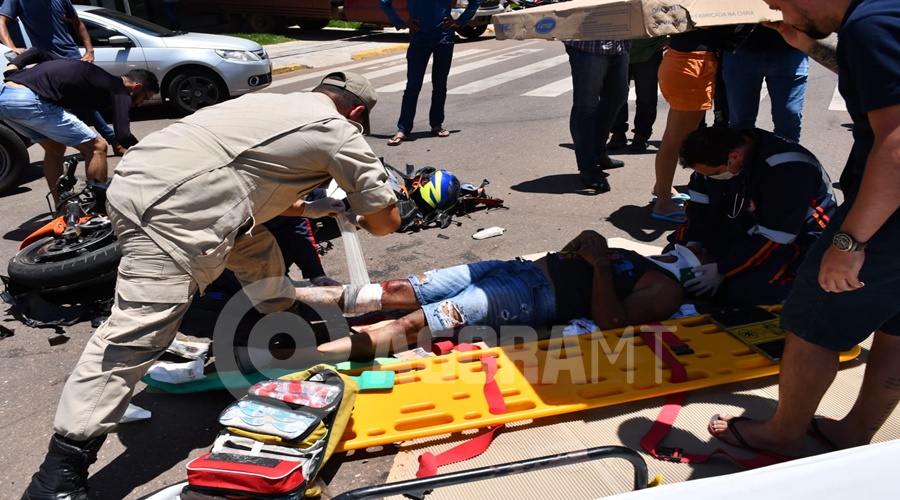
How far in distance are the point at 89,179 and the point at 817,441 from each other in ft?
17.2

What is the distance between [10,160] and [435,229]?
14.1 feet

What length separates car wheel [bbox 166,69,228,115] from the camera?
964 cm

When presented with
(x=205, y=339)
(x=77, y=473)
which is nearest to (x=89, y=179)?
(x=205, y=339)

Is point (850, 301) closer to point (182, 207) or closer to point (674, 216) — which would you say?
point (182, 207)

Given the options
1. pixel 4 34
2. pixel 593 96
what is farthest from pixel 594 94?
pixel 4 34

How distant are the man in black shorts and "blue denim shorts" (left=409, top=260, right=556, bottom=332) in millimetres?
1100

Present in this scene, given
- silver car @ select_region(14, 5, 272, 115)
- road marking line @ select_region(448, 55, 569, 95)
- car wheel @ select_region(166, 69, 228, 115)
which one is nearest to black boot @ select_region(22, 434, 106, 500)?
car wheel @ select_region(166, 69, 228, 115)

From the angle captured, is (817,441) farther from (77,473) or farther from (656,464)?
(77,473)

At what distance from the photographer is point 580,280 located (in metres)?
3.76

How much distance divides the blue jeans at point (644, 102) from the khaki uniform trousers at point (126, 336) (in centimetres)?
566

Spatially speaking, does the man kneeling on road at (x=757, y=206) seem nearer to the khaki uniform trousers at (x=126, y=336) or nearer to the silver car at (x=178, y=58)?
the khaki uniform trousers at (x=126, y=336)

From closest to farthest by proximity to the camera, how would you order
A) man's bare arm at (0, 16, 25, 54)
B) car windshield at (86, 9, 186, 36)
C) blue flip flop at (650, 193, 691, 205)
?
blue flip flop at (650, 193, 691, 205)
man's bare arm at (0, 16, 25, 54)
car windshield at (86, 9, 186, 36)

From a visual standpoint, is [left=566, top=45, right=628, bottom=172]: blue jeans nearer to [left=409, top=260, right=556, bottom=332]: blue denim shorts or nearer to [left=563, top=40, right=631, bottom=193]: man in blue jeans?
[left=563, top=40, right=631, bottom=193]: man in blue jeans

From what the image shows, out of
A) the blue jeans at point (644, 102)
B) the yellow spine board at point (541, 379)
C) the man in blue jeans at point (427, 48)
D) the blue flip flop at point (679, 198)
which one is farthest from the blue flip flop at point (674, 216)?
the man in blue jeans at point (427, 48)
